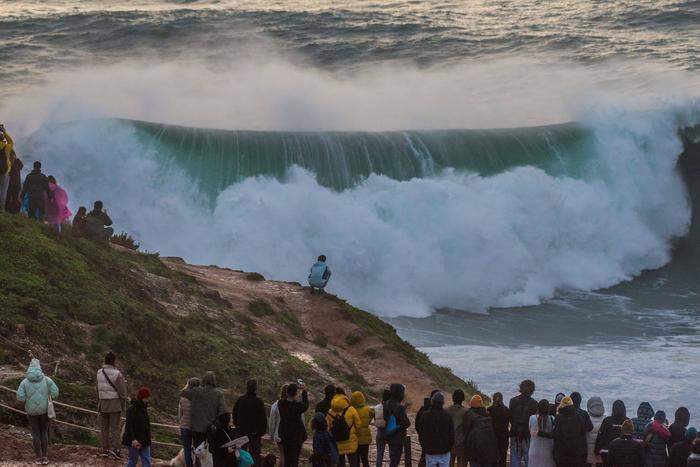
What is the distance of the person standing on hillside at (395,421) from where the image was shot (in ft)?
47.7

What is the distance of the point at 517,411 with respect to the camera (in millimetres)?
14695

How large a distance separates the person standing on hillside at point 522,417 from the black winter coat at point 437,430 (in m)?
1.03

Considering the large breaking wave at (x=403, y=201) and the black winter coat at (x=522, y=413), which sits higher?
the large breaking wave at (x=403, y=201)

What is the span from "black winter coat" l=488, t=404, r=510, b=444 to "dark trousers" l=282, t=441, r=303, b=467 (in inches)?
89.3

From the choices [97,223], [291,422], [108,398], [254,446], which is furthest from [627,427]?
[97,223]

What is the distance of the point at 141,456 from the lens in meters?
14.0

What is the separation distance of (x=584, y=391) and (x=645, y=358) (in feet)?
10.7

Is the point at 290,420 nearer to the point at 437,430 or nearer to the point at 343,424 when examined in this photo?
the point at 343,424

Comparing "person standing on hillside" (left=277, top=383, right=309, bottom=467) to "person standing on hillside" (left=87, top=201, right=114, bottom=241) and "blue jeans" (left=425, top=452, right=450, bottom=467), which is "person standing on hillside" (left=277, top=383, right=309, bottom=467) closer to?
"blue jeans" (left=425, top=452, right=450, bottom=467)

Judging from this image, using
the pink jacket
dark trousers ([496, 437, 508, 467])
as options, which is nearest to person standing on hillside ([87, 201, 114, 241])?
the pink jacket

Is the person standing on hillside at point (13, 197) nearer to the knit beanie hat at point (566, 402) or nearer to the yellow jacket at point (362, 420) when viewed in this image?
the yellow jacket at point (362, 420)

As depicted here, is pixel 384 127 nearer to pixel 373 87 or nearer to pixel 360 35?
pixel 373 87

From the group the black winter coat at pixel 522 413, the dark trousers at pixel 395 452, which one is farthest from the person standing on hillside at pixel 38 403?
the black winter coat at pixel 522 413

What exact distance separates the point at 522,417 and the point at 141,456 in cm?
423
